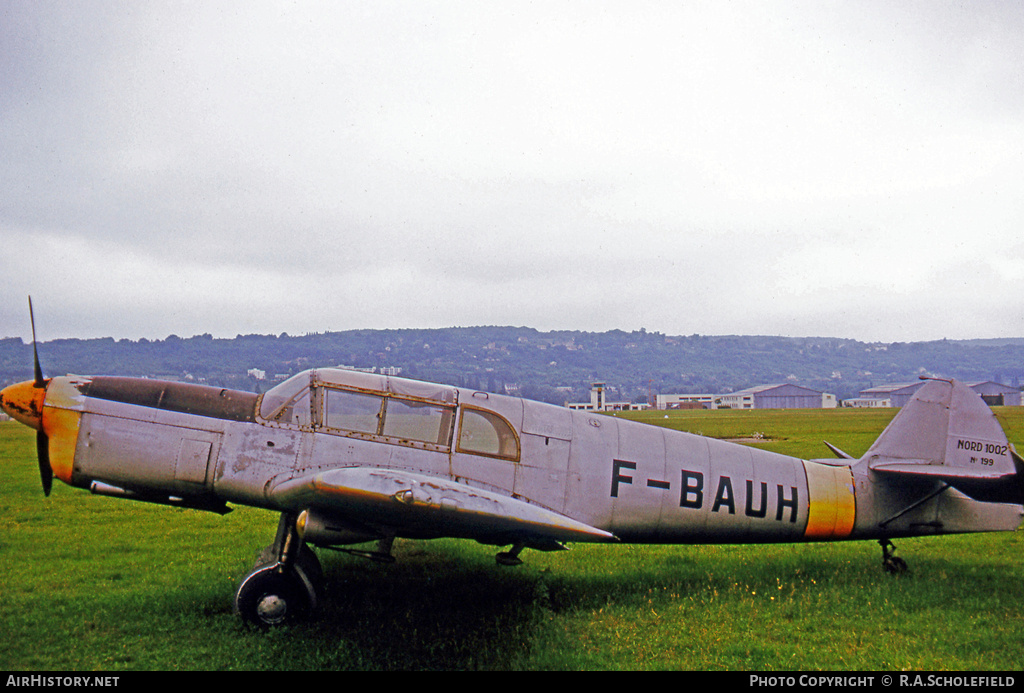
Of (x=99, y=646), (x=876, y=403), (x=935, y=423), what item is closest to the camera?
(x=99, y=646)

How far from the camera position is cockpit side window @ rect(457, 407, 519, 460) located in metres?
6.80

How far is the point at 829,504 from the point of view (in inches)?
319

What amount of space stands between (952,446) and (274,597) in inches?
325

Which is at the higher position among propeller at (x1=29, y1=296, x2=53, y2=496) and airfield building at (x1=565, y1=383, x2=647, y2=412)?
propeller at (x1=29, y1=296, x2=53, y2=496)

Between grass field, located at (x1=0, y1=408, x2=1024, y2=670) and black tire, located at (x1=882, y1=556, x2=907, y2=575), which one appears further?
black tire, located at (x1=882, y1=556, x2=907, y2=575)

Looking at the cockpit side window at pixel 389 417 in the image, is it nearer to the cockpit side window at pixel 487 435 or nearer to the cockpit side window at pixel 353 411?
the cockpit side window at pixel 353 411

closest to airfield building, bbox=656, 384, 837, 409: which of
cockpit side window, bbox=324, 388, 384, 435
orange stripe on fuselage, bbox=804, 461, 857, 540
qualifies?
orange stripe on fuselage, bbox=804, 461, 857, 540

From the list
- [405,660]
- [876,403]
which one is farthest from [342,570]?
[876,403]

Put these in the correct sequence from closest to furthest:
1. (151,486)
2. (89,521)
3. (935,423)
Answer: (151,486) → (935,423) → (89,521)

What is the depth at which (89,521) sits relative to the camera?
12.2 metres

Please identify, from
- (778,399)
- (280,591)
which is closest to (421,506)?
(280,591)

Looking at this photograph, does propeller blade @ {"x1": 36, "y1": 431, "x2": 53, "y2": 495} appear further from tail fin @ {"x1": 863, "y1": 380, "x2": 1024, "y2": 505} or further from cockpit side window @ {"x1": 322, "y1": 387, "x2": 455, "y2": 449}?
tail fin @ {"x1": 863, "y1": 380, "x2": 1024, "y2": 505}

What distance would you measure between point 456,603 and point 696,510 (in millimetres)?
2907
